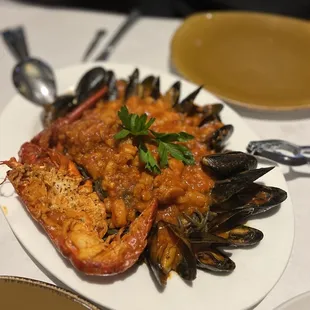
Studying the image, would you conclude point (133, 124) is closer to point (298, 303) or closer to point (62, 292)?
point (62, 292)

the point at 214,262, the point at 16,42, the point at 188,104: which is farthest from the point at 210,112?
the point at 16,42

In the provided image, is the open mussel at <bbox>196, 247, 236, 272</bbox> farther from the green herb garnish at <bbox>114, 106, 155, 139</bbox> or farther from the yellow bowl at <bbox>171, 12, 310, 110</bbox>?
the yellow bowl at <bbox>171, 12, 310, 110</bbox>

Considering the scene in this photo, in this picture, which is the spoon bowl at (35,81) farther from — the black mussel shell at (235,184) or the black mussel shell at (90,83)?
the black mussel shell at (235,184)

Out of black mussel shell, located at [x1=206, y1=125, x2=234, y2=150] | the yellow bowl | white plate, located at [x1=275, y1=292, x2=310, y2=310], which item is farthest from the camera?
the yellow bowl

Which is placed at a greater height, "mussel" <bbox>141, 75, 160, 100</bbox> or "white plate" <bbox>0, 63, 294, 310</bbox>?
"mussel" <bbox>141, 75, 160, 100</bbox>

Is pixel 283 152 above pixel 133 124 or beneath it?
beneath

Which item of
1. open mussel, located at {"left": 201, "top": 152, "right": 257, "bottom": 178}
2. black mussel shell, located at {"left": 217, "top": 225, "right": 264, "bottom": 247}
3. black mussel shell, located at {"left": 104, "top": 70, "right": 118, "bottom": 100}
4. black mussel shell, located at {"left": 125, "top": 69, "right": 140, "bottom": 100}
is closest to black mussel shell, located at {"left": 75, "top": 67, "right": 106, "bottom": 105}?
black mussel shell, located at {"left": 104, "top": 70, "right": 118, "bottom": 100}

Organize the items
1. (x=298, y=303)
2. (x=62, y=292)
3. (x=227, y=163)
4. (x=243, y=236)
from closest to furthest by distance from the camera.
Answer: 1. (x=62, y=292)
2. (x=298, y=303)
3. (x=243, y=236)
4. (x=227, y=163)
